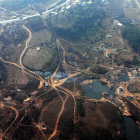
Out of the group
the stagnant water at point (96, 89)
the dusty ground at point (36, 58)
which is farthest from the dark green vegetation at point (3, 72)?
the stagnant water at point (96, 89)

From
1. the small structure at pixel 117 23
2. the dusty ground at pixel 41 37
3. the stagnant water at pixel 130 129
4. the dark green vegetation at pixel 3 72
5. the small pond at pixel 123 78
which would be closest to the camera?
the stagnant water at pixel 130 129

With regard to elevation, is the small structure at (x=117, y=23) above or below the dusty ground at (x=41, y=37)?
above

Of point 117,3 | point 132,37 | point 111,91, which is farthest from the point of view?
point 117,3

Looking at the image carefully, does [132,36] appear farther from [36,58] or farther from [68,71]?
[36,58]

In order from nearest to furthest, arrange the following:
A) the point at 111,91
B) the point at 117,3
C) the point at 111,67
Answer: the point at 111,91 → the point at 111,67 → the point at 117,3

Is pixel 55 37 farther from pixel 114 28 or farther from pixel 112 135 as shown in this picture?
pixel 112 135

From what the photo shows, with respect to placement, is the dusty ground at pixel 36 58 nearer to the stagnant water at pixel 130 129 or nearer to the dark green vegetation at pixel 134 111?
the dark green vegetation at pixel 134 111

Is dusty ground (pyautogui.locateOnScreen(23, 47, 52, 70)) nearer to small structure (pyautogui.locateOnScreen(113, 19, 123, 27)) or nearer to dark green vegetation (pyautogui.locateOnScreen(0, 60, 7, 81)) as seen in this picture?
dark green vegetation (pyautogui.locateOnScreen(0, 60, 7, 81))

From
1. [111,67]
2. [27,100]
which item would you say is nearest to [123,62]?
[111,67]
